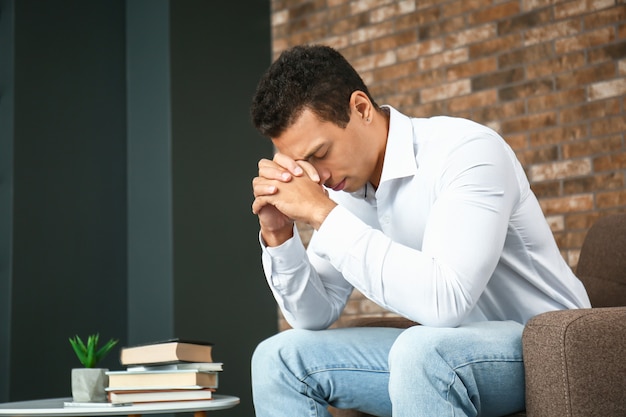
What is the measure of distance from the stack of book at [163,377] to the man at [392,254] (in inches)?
12.7

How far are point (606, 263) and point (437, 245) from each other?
0.88 metres

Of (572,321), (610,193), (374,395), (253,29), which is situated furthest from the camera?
(253,29)

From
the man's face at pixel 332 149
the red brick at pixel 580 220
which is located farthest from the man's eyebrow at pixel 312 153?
the red brick at pixel 580 220

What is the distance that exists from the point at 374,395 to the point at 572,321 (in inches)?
17.8

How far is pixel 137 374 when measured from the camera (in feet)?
6.35

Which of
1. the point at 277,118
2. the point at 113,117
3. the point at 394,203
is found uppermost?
the point at 113,117

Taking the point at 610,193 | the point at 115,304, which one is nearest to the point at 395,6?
the point at 610,193

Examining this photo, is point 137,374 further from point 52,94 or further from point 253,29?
point 253,29

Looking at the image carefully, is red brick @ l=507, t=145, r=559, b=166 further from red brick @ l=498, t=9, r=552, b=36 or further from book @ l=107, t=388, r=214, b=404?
book @ l=107, t=388, r=214, b=404

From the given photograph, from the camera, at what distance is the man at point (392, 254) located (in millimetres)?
1406

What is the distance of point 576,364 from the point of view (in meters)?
1.32

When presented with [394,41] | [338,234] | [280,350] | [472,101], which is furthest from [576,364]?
[394,41]

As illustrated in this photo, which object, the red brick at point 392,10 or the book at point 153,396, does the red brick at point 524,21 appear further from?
the book at point 153,396

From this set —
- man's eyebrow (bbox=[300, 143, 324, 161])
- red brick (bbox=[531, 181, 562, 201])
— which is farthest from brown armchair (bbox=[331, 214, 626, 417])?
red brick (bbox=[531, 181, 562, 201])
